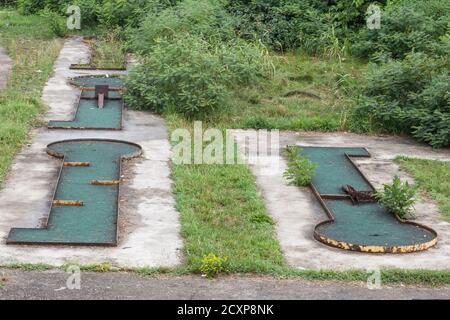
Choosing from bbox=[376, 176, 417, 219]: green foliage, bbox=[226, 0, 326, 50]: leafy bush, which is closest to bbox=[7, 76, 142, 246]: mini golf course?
bbox=[376, 176, 417, 219]: green foliage

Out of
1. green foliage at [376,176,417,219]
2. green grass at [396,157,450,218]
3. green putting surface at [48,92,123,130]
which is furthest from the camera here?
green putting surface at [48,92,123,130]

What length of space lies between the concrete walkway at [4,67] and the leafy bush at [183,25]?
2098mm

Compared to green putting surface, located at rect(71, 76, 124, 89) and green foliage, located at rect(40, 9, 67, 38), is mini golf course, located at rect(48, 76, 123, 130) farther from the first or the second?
green foliage, located at rect(40, 9, 67, 38)

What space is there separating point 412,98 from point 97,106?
174 inches

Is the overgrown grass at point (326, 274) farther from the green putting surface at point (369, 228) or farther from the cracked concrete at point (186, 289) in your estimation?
the green putting surface at point (369, 228)

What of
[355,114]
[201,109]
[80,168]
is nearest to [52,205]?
[80,168]

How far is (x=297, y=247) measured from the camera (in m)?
8.84

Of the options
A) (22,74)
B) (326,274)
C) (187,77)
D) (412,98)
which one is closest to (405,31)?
(412,98)

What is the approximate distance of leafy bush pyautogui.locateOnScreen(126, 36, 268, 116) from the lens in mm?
13281

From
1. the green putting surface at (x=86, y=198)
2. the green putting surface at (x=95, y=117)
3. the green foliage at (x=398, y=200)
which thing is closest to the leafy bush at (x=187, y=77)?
the green putting surface at (x=95, y=117)

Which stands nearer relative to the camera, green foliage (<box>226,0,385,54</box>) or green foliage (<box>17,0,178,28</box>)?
green foliage (<box>226,0,385,54</box>)

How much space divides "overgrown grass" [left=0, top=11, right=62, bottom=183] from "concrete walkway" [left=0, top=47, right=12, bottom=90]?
90 millimetres

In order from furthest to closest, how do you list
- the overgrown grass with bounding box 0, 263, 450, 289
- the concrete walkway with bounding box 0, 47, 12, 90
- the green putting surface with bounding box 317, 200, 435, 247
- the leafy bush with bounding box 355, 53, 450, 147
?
the concrete walkway with bounding box 0, 47, 12, 90, the leafy bush with bounding box 355, 53, 450, 147, the green putting surface with bounding box 317, 200, 435, 247, the overgrown grass with bounding box 0, 263, 450, 289
